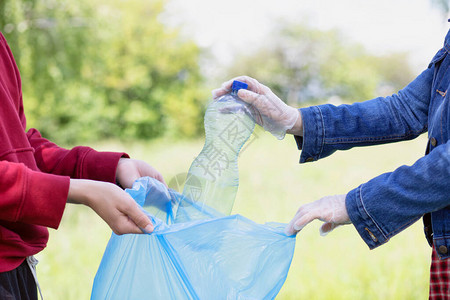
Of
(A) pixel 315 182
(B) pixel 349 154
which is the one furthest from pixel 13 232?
(B) pixel 349 154

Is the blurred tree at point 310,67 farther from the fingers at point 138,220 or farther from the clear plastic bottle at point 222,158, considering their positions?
the fingers at point 138,220

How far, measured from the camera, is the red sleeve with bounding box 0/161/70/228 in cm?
97

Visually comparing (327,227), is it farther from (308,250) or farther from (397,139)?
(308,250)

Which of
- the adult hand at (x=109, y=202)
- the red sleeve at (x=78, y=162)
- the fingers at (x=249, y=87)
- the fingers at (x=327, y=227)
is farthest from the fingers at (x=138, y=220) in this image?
the fingers at (x=249, y=87)

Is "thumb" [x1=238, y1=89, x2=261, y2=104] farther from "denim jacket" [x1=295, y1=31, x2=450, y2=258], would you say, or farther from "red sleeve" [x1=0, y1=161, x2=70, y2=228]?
"red sleeve" [x1=0, y1=161, x2=70, y2=228]

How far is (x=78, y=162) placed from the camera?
1.37 m

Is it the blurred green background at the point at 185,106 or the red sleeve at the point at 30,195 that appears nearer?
the red sleeve at the point at 30,195

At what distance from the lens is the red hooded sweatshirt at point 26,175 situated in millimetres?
978

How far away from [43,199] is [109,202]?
143 millimetres

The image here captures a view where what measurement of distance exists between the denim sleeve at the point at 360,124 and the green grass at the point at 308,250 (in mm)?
1814

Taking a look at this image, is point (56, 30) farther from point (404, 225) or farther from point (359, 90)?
point (359, 90)

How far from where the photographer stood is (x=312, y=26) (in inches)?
575

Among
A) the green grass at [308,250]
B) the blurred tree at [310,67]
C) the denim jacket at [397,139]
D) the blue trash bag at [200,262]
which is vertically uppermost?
the blurred tree at [310,67]

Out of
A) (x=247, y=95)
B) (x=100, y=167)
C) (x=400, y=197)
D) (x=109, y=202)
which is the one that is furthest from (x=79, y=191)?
(x=400, y=197)
